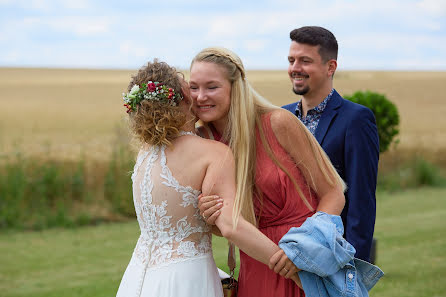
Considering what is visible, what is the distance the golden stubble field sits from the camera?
655 inches

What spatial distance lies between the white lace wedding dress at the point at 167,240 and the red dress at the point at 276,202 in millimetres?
321

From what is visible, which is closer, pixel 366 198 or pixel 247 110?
pixel 247 110

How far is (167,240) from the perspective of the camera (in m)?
3.46

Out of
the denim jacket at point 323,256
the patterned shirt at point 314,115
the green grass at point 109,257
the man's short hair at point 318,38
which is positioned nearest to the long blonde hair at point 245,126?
the denim jacket at point 323,256

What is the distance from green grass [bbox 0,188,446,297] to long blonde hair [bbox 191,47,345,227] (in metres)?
5.43

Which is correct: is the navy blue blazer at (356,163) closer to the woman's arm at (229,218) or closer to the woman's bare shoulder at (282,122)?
the woman's bare shoulder at (282,122)

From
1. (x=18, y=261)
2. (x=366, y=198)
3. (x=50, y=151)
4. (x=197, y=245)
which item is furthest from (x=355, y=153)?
(x=50, y=151)

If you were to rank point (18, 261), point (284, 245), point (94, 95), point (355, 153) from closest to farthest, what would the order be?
point (284, 245) → point (355, 153) → point (18, 261) → point (94, 95)

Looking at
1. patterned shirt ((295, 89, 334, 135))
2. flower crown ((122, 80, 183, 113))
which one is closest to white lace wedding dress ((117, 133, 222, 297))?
flower crown ((122, 80, 183, 113))

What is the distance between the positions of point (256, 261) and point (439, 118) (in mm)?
27430

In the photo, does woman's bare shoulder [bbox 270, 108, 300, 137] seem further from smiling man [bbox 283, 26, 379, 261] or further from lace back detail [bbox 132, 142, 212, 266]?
smiling man [bbox 283, 26, 379, 261]

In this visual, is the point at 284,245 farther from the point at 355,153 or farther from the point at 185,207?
the point at 355,153

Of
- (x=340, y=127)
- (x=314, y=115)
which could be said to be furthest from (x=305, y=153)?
(x=314, y=115)

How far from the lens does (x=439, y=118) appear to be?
2902cm
